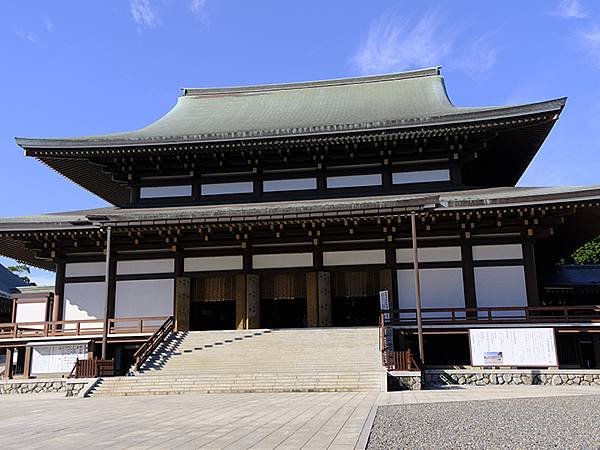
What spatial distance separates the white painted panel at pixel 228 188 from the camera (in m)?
20.1

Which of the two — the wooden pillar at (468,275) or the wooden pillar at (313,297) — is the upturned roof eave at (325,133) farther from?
the wooden pillar at (313,297)

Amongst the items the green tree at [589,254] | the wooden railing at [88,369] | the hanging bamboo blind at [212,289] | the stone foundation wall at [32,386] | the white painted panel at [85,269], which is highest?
the green tree at [589,254]

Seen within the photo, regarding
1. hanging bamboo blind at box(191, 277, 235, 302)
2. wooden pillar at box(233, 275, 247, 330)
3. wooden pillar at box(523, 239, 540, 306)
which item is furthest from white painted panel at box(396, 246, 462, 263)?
hanging bamboo blind at box(191, 277, 235, 302)

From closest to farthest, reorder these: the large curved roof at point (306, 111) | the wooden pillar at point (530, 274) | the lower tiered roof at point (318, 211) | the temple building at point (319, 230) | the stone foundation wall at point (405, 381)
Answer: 1. the stone foundation wall at point (405, 381)
2. the lower tiered roof at point (318, 211)
3. the temple building at point (319, 230)
4. the wooden pillar at point (530, 274)
5. the large curved roof at point (306, 111)

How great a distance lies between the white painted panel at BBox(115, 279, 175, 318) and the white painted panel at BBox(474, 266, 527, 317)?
10.3 m

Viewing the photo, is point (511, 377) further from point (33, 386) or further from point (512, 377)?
point (33, 386)

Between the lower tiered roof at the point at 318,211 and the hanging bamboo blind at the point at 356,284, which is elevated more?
the lower tiered roof at the point at 318,211

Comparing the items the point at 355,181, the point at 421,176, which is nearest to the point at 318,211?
the point at 355,181

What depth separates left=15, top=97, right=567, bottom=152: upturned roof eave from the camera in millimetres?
16859

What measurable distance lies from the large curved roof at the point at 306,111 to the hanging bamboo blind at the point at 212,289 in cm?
495

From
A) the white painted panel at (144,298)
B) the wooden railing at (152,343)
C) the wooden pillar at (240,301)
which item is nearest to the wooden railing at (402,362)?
the wooden pillar at (240,301)

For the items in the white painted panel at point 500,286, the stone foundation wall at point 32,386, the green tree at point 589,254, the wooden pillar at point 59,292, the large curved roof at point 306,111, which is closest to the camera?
the stone foundation wall at point 32,386

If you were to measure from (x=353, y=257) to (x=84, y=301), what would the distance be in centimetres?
948

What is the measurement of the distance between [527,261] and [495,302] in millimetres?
1657
